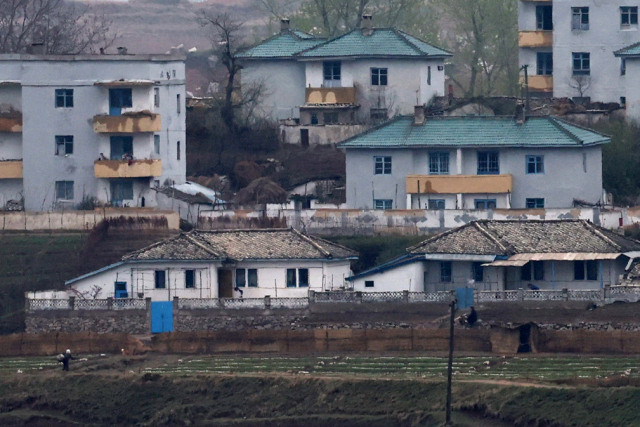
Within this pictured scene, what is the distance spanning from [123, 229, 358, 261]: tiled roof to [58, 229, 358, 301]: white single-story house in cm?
4

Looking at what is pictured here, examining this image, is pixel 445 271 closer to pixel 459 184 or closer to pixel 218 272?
pixel 218 272

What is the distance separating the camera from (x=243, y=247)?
278 ft

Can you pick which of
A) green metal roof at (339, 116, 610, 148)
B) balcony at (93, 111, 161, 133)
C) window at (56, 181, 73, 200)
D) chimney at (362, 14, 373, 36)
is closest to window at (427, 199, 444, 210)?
green metal roof at (339, 116, 610, 148)

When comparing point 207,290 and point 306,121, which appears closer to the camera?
point 207,290

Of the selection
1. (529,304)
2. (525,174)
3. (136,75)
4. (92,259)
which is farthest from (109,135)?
(529,304)

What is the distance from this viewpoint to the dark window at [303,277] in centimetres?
8356

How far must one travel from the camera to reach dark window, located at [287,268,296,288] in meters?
83.6

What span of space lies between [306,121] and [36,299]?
24.9 metres

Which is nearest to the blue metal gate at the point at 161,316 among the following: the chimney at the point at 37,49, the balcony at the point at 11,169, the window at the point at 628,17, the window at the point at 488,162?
the balcony at the point at 11,169

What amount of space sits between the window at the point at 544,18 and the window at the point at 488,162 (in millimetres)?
14129

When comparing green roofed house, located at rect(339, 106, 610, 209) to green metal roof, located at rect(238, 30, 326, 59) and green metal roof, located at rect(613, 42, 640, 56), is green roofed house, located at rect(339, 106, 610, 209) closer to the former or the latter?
green metal roof, located at rect(613, 42, 640, 56)

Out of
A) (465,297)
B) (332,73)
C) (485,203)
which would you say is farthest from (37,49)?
(465,297)

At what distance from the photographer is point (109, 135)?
96375mm

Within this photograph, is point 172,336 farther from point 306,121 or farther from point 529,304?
point 306,121
